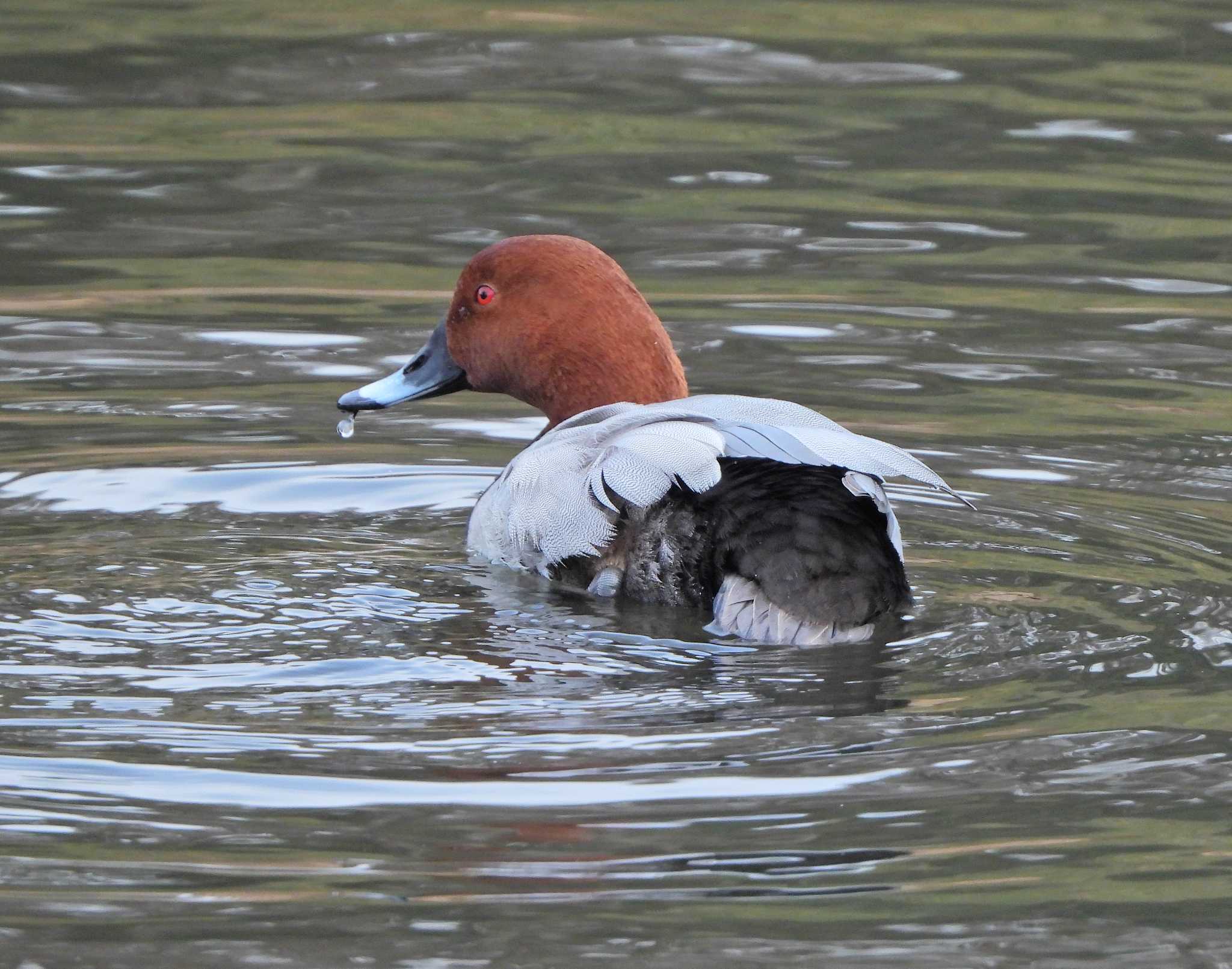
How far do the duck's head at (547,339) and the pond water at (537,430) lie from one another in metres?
0.35

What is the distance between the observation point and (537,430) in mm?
7820

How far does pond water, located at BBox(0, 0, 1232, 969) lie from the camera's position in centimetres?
382

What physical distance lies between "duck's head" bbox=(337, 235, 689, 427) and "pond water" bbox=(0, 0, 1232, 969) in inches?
14.0

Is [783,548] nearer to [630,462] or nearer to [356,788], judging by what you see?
[630,462]

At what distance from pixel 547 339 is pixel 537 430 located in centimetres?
109

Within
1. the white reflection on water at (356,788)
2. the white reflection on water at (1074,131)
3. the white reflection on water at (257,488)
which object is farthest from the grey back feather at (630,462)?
the white reflection on water at (1074,131)

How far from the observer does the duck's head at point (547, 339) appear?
260 inches

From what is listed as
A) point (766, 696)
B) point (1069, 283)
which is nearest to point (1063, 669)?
point (766, 696)

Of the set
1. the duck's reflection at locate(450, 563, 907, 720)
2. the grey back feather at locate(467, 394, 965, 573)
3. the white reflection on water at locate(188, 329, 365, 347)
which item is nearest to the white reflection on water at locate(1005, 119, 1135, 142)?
the white reflection on water at locate(188, 329, 365, 347)

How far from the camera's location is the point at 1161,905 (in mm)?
3777

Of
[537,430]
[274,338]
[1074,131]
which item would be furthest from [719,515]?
[1074,131]

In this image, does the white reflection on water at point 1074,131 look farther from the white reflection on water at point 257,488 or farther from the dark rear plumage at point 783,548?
the dark rear plumage at point 783,548

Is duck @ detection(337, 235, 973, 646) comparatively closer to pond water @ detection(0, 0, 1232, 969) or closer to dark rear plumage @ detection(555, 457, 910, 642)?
dark rear plumage @ detection(555, 457, 910, 642)

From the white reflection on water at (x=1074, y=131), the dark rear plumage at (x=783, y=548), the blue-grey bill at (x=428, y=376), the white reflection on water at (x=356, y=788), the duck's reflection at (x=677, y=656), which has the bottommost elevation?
the duck's reflection at (x=677, y=656)
